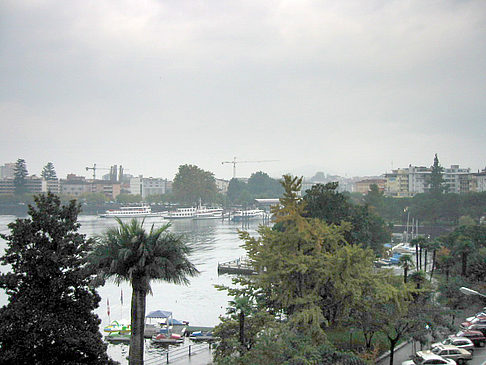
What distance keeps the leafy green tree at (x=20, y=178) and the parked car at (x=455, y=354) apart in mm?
128805

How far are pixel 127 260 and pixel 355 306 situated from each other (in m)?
7.87

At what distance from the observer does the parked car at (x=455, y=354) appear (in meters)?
15.2

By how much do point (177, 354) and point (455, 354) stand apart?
10.6 meters

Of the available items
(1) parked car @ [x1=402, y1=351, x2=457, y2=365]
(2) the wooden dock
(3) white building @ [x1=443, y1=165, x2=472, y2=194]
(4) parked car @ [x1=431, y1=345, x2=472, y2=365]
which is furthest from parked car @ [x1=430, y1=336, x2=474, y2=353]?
(3) white building @ [x1=443, y1=165, x2=472, y2=194]

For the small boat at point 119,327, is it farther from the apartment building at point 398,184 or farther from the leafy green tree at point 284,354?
the apartment building at point 398,184

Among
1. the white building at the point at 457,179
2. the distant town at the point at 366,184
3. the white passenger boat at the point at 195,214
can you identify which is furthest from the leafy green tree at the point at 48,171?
the white building at the point at 457,179

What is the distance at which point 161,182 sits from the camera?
639 feet

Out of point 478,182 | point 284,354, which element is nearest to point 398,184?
point 478,182

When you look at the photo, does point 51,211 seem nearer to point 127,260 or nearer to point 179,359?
point 127,260

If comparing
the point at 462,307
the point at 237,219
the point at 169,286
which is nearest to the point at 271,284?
the point at 462,307

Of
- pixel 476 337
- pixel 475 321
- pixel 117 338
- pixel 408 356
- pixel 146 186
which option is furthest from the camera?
pixel 146 186

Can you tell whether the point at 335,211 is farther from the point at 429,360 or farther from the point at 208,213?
the point at 208,213

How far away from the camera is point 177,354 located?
67.4ft

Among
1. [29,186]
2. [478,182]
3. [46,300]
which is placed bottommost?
[46,300]
